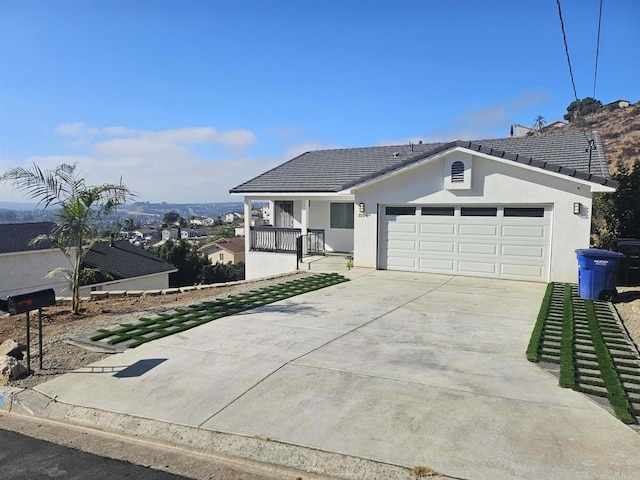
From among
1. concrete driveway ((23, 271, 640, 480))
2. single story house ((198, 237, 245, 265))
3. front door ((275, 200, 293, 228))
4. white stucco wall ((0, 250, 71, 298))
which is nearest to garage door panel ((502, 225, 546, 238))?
concrete driveway ((23, 271, 640, 480))

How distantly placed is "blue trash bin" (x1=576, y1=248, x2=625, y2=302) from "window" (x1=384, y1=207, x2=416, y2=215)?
16.9 feet

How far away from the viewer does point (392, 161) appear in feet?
61.6

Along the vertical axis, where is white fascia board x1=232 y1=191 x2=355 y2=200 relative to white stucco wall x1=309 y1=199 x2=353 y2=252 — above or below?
above

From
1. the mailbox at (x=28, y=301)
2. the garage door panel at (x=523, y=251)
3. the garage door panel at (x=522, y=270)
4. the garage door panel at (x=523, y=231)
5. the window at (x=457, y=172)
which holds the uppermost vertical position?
the window at (x=457, y=172)

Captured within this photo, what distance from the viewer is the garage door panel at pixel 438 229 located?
13.4 metres

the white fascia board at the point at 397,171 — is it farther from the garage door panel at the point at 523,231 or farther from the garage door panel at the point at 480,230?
the garage door panel at the point at 523,231

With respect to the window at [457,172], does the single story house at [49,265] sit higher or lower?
lower

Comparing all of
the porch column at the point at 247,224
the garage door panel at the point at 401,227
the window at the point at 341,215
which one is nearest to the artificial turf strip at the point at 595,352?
the garage door panel at the point at 401,227

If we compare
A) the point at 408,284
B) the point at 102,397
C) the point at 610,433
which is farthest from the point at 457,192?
the point at 102,397

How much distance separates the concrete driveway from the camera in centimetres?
391

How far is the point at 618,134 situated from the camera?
1852 inches

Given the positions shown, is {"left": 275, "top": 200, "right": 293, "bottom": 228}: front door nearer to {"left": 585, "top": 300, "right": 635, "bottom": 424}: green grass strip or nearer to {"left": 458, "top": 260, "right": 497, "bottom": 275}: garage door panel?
{"left": 458, "top": 260, "right": 497, "bottom": 275}: garage door panel

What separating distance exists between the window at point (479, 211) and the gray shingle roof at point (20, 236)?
19883 mm

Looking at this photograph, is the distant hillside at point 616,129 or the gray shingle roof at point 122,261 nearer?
the gray shingle roof at point 122,261
